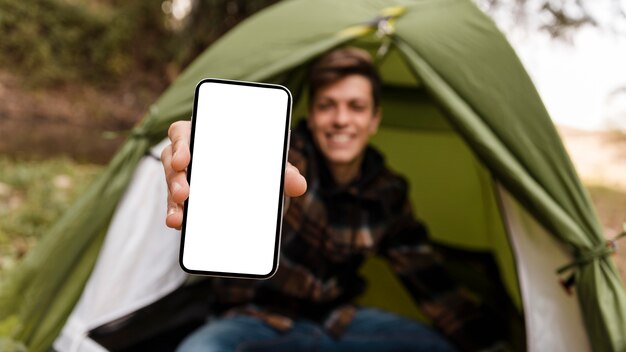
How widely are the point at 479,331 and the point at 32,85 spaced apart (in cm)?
972

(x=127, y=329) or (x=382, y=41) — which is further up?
(x=382, y=41)

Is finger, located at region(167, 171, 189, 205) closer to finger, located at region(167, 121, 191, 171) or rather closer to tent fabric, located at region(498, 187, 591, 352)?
finger, located at region(167, 121, 191, 171)

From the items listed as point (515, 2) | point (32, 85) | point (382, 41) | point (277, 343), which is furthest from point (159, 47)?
point (277, 343)

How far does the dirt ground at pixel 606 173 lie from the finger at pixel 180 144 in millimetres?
4278

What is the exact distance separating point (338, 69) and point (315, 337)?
2.72ft

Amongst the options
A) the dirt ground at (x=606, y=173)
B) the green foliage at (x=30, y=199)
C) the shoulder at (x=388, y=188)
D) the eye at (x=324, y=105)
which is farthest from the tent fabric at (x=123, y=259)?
the dirt ground at (x=606, y=173)

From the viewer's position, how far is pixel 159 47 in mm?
11172

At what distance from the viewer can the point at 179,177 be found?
1.05 ft

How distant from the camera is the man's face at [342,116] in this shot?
1.85 meters

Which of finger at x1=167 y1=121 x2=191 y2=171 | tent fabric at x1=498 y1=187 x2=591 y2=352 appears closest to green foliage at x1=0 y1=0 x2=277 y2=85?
tent fabric at x1=498 y1=187 x2=591 y2=352

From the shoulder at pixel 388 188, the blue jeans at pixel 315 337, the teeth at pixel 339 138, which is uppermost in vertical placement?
the teeth at pixel 339 138

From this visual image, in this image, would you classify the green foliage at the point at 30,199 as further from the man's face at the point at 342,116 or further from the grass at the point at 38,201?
the man's face at the point at 342,116

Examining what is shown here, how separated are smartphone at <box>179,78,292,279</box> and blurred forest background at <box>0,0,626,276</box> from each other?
14.8ft

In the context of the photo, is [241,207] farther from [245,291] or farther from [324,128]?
[245,291]
